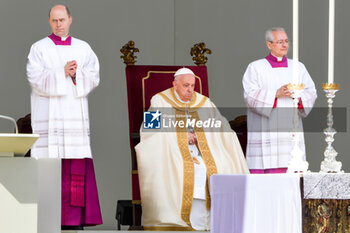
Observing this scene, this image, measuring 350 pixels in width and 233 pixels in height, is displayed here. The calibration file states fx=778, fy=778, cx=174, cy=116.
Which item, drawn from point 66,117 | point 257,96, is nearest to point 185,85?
point 257,96

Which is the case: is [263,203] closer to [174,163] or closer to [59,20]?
[174,163]

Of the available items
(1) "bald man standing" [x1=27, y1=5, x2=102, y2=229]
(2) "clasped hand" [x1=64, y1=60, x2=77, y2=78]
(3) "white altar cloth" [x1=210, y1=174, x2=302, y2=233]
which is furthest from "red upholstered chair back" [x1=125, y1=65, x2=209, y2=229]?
(3) "white altar cloth" [x1=210, y1=174, x2=302, y2=233]

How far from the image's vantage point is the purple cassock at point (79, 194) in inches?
268

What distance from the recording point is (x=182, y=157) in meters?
6.88

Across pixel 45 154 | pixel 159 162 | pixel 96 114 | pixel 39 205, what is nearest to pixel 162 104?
pixel 159 162

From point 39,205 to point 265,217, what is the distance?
1.10 m

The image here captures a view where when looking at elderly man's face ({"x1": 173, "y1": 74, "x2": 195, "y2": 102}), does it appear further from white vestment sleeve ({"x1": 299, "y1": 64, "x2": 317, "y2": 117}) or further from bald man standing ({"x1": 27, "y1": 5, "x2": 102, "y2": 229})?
white vestment sleeve ({"x1": 299, "y1": 64, "x2": 317, "y2": 117})

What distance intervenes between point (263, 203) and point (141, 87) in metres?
3.80

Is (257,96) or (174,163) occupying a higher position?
(257,96)

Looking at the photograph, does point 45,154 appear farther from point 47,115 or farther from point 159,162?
point 159,162

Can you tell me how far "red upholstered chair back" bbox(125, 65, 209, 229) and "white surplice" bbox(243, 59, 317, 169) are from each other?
50cm

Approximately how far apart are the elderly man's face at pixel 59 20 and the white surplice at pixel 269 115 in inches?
73.0

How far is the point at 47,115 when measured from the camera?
6965mm

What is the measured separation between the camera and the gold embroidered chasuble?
6.59 m
